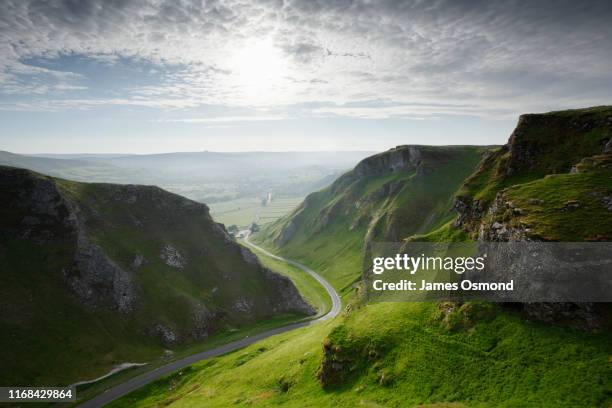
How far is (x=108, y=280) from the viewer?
325ft

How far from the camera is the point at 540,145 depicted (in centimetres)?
6291

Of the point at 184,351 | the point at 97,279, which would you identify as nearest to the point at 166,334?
the point at 184,351

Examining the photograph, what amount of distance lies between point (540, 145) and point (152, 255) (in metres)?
119

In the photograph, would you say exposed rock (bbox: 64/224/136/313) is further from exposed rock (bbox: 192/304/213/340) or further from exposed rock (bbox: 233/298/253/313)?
exposed rock (bbox: 233/298/253/313)

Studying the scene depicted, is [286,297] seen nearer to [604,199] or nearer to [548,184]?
[548,184]

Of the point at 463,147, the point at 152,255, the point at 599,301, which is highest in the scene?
the point at 463,147

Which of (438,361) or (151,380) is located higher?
(438,361)

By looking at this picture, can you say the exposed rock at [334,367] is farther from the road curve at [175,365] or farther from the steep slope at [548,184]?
the road curve at [175,365]

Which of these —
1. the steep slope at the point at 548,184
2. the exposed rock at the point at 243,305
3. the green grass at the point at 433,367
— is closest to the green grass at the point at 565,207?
the steep slope at the point at 548,184

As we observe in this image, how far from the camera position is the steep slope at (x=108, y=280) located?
80.9 meters

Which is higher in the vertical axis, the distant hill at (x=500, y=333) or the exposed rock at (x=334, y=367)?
the distant hill at (x=500, y=333)

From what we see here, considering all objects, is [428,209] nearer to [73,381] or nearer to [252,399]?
[252,399]

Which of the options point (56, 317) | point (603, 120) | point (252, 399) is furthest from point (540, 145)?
point (56, 317)

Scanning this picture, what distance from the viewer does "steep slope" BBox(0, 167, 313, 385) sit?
80.9m
